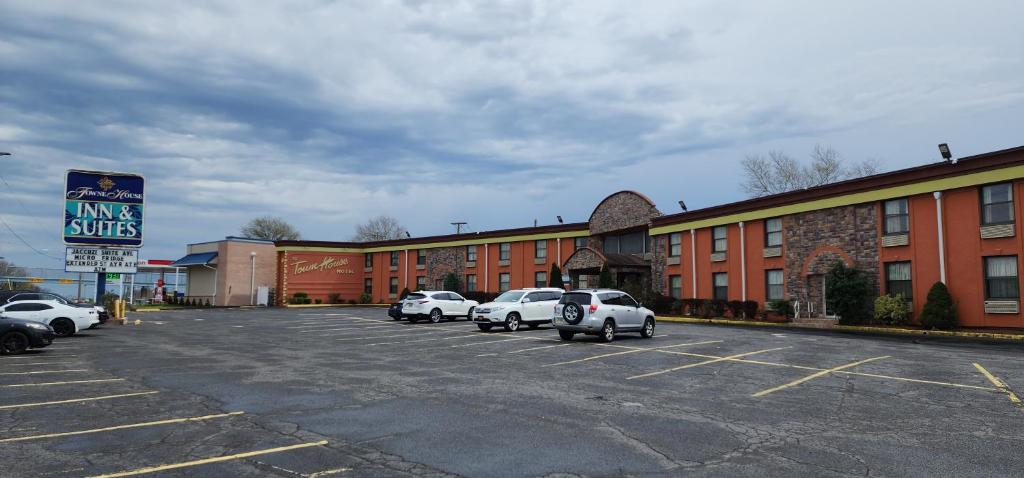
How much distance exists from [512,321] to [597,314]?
614 cm

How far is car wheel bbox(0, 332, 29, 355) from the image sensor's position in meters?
18.2

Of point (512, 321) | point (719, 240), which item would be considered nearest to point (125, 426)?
point (512, 321)

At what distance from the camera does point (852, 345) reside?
66.5 feet

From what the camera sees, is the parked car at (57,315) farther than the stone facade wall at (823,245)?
No

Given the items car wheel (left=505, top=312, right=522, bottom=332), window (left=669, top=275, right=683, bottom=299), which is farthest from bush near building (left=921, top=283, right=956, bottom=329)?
window (left=669, top=275, right=683, bottom=299)

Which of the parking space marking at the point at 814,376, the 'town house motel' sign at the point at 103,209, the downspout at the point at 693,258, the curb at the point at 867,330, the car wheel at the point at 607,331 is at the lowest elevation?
the parking space marking at the point at 814,376

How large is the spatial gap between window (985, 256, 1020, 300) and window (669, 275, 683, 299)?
1692 cm

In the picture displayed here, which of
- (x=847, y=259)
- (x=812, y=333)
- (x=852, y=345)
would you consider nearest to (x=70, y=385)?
(x=852, y=345)

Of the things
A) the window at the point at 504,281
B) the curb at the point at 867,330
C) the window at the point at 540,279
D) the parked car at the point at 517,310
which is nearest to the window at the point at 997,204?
the curb at the point at 867,330

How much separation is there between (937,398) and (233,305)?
56.4m

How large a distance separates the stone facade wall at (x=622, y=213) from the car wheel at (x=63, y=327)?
30217 mm

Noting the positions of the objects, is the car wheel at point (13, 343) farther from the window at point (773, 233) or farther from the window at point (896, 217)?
the window at point (896, 217)

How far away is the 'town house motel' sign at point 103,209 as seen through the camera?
31406mm

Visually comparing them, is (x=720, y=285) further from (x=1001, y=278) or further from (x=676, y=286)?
(x=1001, y=278)
